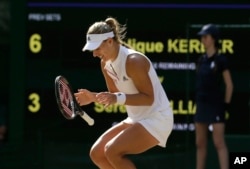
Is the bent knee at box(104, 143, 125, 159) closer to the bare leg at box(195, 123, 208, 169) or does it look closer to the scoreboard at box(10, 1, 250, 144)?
the bare leg at box(195, 123, 208, 169)

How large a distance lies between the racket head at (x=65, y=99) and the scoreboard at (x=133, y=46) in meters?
2.82

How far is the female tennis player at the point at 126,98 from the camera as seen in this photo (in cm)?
738

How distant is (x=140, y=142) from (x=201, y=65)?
2.42m

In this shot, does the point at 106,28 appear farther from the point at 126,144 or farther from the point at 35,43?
the point at 35,43

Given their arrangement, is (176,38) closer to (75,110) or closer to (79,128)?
(79,128)

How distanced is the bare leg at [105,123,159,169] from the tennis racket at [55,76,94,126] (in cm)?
25

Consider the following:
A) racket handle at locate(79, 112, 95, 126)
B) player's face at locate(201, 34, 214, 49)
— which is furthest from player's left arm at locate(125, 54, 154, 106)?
player's face at locate(201, 34, 214, 49)

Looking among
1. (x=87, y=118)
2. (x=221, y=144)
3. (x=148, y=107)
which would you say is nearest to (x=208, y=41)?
(x=221, y=144)

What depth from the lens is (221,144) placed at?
967 centimetres

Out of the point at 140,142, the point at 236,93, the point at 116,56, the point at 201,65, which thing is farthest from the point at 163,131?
the point at 236,93

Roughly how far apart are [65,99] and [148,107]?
2.17 ft

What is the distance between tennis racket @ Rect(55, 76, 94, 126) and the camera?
24.5ft

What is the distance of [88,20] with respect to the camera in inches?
415

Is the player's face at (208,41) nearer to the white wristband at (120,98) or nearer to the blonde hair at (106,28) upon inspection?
the blonde hair at (106,28)
